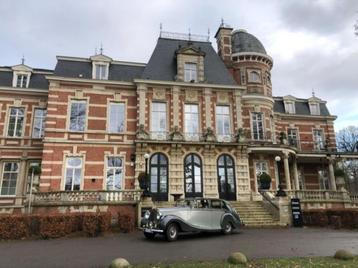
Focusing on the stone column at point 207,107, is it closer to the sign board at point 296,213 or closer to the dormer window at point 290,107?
the sign board at point 296,213

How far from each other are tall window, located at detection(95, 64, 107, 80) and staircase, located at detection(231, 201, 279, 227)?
13.2 metres

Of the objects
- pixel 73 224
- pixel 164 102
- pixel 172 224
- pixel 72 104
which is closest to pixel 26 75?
pixel 72 104

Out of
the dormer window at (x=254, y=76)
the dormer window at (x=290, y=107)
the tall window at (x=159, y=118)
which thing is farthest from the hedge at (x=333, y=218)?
the dormer window at (x=290, y=107)

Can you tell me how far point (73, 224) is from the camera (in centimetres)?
1267

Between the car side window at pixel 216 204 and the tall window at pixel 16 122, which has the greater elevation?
the tall window at pixel 16 122

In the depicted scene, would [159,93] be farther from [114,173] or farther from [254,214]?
[254,214]

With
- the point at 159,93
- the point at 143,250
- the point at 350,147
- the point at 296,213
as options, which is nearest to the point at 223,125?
the point at 159,93

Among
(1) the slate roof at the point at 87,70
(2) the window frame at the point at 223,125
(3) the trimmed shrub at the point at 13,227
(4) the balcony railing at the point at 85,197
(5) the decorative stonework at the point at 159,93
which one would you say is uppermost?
(1) the slate roof at the point at 87,70

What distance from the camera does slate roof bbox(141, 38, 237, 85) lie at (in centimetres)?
2292

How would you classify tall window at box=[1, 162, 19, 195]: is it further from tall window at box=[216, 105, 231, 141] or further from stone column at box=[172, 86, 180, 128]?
tall window at box=[216, 105, 231, 141]

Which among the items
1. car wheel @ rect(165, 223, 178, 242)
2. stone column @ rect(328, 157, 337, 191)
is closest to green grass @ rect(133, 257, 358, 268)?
car wheel @ rect(165, 223, 178, 242)

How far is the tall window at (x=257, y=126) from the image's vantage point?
2433 centimetres

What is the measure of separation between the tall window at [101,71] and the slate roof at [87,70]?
0.40m

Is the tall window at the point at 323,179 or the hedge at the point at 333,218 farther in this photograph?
the tall window at the point at 323,179
